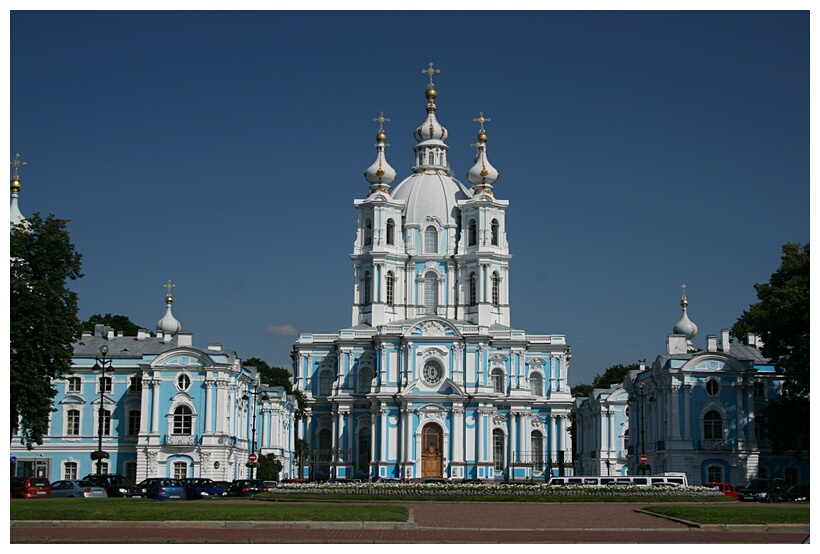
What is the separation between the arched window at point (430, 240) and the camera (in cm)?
9625

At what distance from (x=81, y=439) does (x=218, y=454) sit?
8.04m

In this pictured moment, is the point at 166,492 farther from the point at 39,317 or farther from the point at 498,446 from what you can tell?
the point at 498,446

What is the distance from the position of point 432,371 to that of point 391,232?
14.5m

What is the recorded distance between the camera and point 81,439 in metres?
68.4

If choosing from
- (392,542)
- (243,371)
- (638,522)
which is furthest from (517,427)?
(392,542)

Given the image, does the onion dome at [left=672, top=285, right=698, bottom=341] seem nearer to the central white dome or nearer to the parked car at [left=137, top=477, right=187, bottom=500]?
the central white dome

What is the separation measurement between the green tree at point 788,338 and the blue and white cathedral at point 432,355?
2635 cm

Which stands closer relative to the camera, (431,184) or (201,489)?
(201,489)

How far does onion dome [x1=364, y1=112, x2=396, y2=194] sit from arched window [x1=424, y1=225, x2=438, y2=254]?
4611mm

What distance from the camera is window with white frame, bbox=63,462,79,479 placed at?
67.9 m

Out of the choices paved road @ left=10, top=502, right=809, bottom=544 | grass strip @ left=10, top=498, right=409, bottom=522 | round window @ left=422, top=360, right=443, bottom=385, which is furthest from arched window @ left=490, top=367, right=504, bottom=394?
grass strip @ left=10, top=498, right=409, bottom=522

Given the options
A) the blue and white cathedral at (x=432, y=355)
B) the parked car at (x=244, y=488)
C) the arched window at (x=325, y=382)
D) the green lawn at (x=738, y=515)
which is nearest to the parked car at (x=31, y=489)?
the parked car at (x=244, y=488)

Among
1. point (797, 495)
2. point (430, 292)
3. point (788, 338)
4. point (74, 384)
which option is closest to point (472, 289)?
point (430, 292)

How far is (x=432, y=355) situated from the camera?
8575 centimetres
